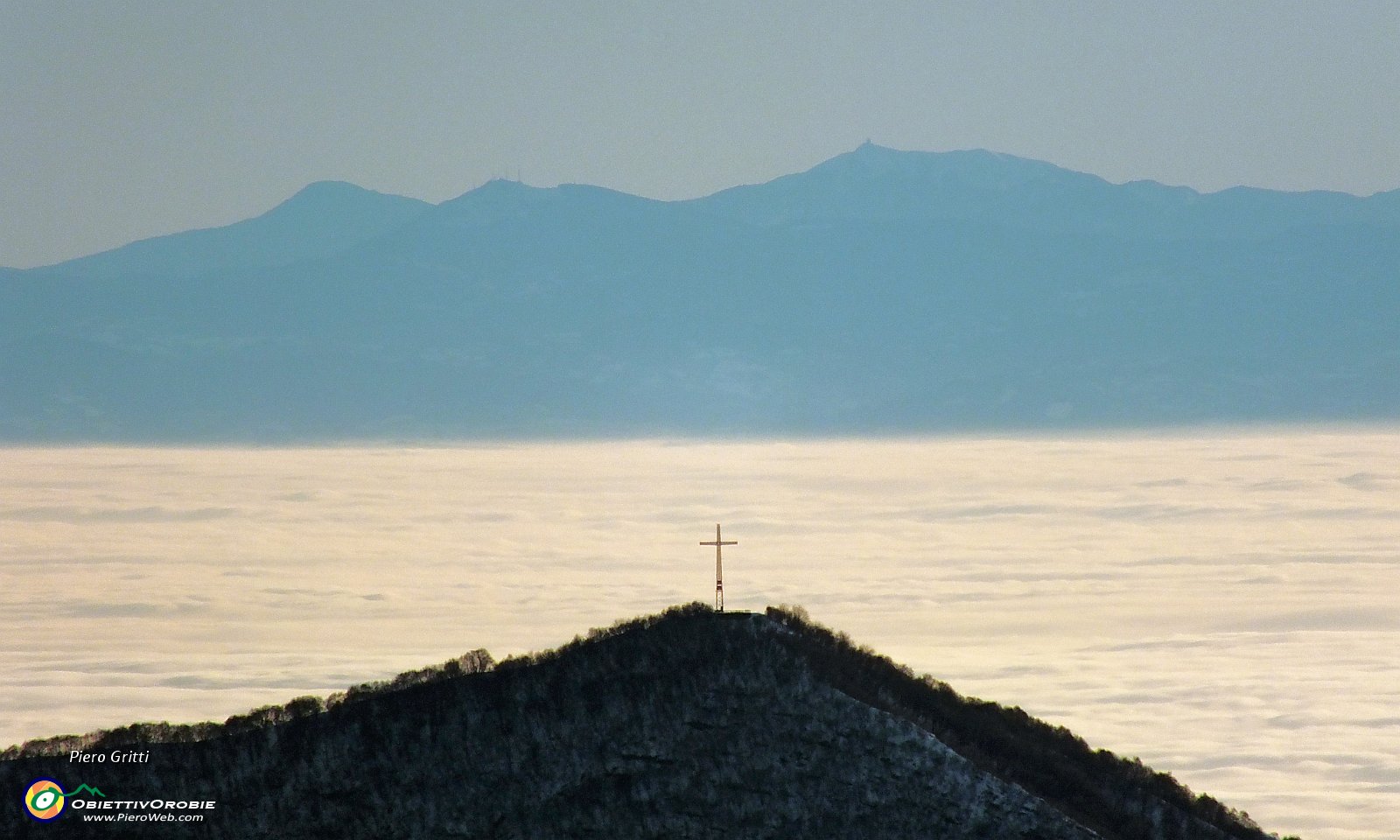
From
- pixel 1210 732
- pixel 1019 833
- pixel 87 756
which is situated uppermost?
pixel 1210 732

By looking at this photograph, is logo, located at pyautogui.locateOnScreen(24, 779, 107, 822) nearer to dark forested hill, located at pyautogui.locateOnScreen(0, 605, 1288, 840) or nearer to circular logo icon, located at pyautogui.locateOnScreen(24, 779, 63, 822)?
circular logo icon, located at pyautogui.locateOnScreen(24, 779, 63, 822)

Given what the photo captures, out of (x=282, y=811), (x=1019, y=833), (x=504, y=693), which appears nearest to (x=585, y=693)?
(x=504, y=693)

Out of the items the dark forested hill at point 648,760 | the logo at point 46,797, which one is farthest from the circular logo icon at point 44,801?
the dark forested hill at point 648,760

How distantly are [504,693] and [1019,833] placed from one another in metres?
16.0

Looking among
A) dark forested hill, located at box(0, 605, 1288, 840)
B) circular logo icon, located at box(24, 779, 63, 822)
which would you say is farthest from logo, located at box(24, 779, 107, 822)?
dark forested hill, located at box(0, 605, 1288, 840)

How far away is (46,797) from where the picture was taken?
52.2 metres

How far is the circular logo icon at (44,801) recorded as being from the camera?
5200 cm

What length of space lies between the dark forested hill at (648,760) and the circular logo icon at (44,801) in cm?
35

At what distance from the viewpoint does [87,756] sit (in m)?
53.1

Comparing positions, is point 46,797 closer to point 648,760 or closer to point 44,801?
point 44,801

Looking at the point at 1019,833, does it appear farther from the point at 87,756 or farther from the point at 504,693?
the point at 87,756

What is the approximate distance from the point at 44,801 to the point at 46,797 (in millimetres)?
120

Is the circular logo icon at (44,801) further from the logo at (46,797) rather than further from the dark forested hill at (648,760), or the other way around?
the dark forested hill at (648,760)

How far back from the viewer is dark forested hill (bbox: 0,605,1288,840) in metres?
50.5
